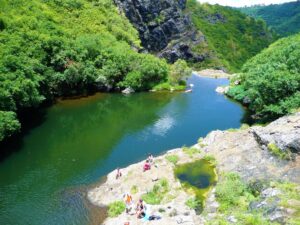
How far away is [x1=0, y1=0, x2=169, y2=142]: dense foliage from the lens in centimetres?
9113

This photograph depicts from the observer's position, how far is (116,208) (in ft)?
155

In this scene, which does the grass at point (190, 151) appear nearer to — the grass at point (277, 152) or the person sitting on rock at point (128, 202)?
the grass at point (277, 152)

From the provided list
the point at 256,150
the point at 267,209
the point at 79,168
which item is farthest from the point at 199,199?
the point at 79,168

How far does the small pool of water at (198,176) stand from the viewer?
50875 mm

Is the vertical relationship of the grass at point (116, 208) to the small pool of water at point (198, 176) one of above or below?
above

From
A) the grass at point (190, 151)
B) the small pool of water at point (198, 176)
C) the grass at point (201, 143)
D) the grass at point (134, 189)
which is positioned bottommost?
the small pool of water at point (198, 176)

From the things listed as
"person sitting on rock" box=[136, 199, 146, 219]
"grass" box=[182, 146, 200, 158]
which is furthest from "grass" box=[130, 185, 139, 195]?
"grass" box=[182, 146, 200, 158]

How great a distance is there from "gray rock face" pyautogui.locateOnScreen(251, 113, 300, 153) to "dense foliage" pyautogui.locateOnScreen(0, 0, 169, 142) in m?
45.8

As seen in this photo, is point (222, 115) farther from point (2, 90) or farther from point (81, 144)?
point (2, 90)

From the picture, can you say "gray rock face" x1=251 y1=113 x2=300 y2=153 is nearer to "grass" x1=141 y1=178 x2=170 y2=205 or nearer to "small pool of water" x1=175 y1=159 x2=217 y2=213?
"small pool of water" x1=175 y1=159 x2=217 y2=213

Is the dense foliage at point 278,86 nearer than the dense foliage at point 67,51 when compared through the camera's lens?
Yes

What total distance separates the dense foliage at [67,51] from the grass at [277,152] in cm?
4771

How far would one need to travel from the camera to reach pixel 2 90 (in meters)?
67.6

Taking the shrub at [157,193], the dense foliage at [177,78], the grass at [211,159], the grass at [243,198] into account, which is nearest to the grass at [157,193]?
the shrub at [157,193]
